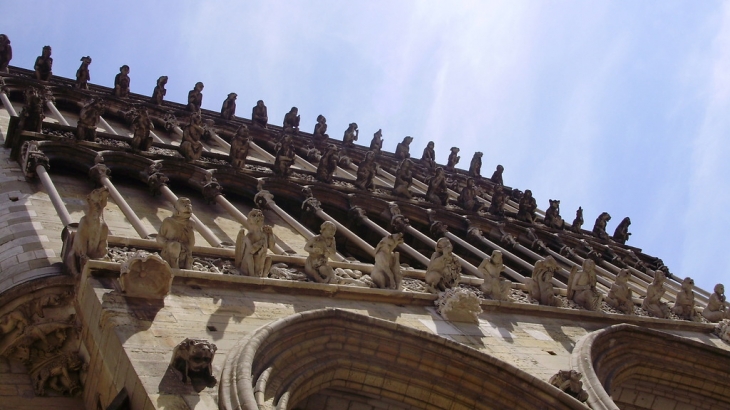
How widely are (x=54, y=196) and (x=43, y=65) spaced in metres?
12.3

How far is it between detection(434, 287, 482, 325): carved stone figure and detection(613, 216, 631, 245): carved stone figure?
19.7m

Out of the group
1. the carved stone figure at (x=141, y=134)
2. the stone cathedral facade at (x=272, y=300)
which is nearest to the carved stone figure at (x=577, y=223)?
the stone cathedral facade at (x=272, y=300)

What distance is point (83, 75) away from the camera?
84.4 ft

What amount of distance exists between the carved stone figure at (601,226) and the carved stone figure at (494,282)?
15852mm

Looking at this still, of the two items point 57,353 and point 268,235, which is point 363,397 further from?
point 57,353

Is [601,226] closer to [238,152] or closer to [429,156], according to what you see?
[429,156]

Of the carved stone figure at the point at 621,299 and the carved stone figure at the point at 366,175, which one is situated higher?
the carved stone figure at the point at 366,175

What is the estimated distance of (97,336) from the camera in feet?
33.0

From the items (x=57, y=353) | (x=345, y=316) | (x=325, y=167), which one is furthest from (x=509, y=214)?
(x=57, y=353)

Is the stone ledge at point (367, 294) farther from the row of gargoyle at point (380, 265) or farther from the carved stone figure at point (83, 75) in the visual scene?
the carved stone figure at point (83, 75)

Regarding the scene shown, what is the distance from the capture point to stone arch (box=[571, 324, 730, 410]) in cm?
Result: 1584

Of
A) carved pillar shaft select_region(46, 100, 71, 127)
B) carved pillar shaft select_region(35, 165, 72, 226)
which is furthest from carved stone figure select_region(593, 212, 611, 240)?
carved pillar shaft select_region(35, 165, 72, 226)

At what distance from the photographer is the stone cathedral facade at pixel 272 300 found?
10.2 metres

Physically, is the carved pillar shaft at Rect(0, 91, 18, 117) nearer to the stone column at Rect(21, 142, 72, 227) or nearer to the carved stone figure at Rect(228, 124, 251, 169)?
the stone column at Rect(21, 142, 72, 227)
